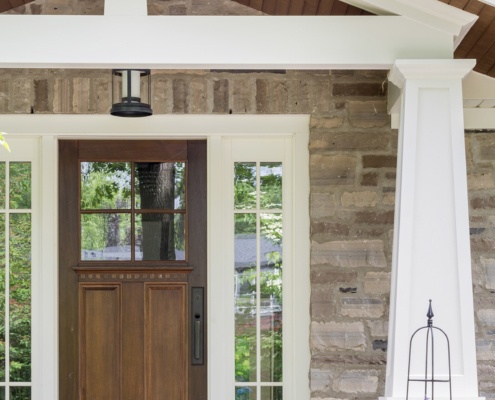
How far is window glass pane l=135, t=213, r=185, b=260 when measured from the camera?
561 centimetres

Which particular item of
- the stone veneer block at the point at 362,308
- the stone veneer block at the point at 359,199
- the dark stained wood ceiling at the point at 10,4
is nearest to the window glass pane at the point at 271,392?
Result: the stone veneer block at the point at 362,308

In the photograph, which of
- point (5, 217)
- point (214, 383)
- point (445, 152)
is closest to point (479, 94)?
point (445, 152)

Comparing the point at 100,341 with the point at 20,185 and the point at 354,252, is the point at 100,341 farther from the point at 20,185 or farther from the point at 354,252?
the point at 354,252

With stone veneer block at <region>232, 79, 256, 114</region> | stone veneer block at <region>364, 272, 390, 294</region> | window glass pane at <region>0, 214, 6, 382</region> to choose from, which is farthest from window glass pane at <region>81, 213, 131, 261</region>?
stone veneer block at <region>364, 272, 390, 294</region>

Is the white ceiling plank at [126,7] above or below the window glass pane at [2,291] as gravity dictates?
above

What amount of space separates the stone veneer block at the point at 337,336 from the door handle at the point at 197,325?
0.70 metres

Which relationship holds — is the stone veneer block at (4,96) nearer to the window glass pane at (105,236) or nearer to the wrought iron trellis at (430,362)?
the window glass pane at (105,236)

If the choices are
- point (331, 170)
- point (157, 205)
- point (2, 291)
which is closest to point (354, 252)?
point (331, 170)

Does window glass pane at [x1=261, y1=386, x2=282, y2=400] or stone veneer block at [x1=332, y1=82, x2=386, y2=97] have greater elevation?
stone veneer block at [x1=332, y1=82, x2=386, y2=97]

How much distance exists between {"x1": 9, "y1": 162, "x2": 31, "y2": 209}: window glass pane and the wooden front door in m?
0.20

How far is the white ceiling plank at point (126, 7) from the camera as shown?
409 cm

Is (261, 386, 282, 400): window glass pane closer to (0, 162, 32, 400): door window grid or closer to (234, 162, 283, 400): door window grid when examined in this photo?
(234, 162, 283, 400): door window grid

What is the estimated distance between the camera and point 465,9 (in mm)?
4066

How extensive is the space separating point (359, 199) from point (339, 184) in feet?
0.49
